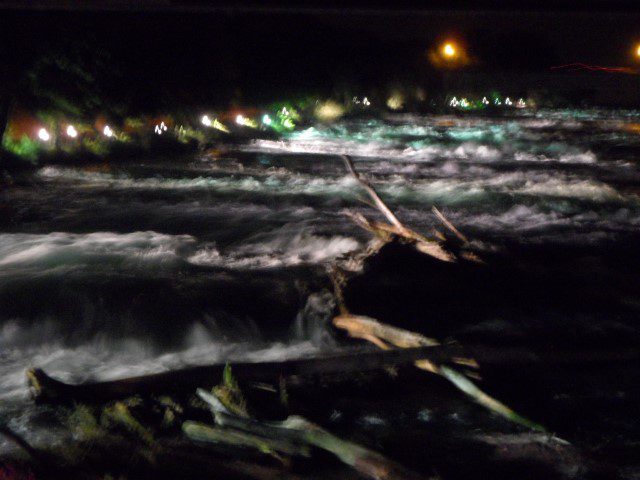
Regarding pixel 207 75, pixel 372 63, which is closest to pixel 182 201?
pixel 207 75

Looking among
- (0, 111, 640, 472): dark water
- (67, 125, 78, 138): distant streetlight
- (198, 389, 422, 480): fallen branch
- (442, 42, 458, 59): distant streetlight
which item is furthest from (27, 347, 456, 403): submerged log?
(442, 42, 458, 59): distant streetlight

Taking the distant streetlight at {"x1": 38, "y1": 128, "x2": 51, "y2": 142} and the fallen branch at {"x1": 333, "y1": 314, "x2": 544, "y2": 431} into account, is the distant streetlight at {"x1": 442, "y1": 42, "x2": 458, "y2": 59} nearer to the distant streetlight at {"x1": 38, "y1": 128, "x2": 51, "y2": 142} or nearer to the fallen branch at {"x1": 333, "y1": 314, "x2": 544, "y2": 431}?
the distant streetlight at {"x1": 38, "y1": 128, "x2": 51, "y2": 142}

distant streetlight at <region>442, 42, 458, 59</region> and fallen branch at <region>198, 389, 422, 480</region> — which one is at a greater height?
distant streetlight at <region>442, 42, 458, 59</region>

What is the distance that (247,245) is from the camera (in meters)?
9.49

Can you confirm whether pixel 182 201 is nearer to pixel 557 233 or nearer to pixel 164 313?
pixel 164 313

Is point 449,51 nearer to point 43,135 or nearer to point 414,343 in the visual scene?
point 43,135

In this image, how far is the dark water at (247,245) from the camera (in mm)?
5949

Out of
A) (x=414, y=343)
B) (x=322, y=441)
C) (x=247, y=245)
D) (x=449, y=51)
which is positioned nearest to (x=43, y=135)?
(x=247, y=245)

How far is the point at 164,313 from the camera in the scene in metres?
6.82

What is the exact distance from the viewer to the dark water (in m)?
5.95

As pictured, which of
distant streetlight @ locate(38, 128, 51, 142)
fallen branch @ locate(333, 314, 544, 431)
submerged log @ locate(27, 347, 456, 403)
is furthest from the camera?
distant streetlight @ locate(38, 128, 51, 142)

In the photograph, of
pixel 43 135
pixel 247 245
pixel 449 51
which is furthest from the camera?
pixel 449 51

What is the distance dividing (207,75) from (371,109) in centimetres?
1750

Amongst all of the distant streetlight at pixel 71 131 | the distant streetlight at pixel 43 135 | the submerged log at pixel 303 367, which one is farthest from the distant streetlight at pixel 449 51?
the submerged log at pixel 303 367
